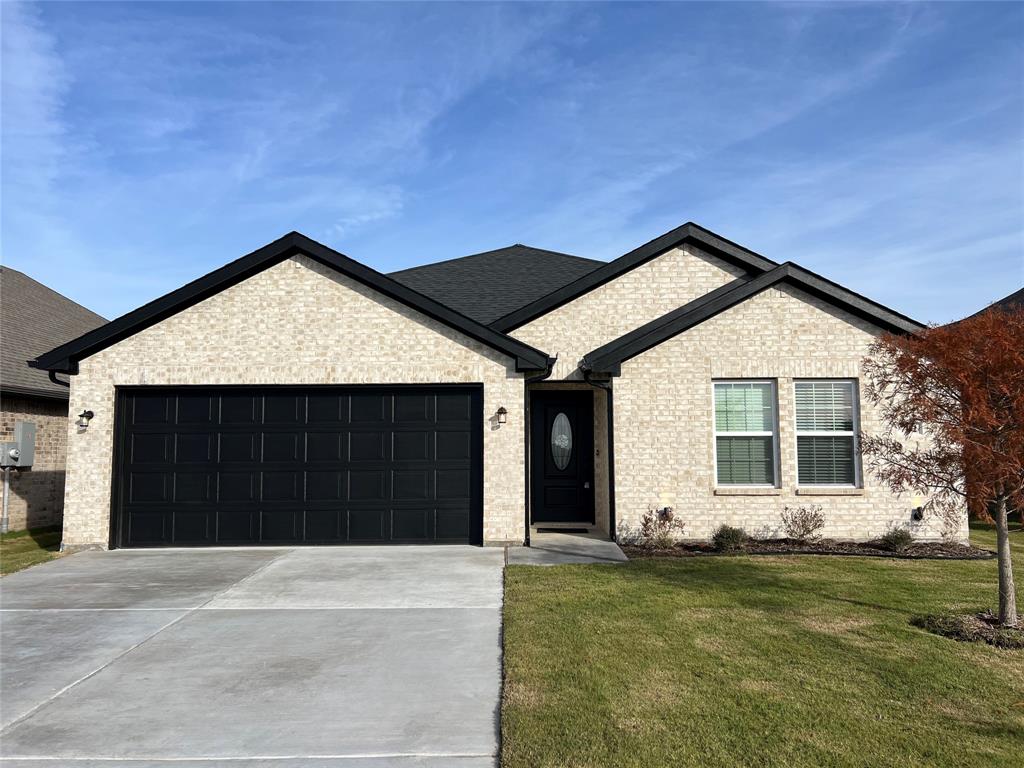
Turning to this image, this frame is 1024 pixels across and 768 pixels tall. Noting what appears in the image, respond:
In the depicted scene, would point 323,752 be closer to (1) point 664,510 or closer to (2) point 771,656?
(2) point 771,656

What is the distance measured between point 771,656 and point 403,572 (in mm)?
5150

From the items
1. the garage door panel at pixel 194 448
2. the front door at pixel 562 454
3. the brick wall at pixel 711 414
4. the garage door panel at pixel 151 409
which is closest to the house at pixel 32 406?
the garage door panel at pixel 151 409

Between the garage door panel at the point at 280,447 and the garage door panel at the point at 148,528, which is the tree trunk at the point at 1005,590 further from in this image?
the garage door panel at the point at 148,528

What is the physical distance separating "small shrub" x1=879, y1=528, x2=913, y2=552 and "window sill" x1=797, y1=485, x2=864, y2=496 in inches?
31.0

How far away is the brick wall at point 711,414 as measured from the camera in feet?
37.2

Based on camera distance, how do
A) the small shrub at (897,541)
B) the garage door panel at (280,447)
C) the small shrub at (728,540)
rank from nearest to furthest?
the small shrub at (728,540)
the small shrub at (897,541)
the garage door panel at (280,447)

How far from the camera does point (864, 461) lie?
1144cm

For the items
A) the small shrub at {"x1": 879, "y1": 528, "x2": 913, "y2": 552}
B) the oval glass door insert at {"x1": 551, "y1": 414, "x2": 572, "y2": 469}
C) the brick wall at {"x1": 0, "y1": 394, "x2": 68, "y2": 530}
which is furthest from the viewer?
the brick wall at {"x1": 0, "y1": 394, "x2": 68, "y2": 530}

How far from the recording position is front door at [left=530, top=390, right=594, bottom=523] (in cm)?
1365

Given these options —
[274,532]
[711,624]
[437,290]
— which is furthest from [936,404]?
[437,290]

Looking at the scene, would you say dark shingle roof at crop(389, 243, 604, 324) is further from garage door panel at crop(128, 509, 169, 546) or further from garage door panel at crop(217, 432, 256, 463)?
garage door panel at crop(128, 509, 169, 546)

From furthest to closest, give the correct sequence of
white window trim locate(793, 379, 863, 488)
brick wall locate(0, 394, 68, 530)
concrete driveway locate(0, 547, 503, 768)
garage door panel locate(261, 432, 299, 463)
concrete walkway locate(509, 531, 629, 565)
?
brick wall locate(0, 394, 68, 530)
garage door panel locate(261, 432, 299, 463)
white window trim locate(793, 379, 863, 488)
concrete walkway locate(509, 531, 629, 565)
concrete driveway locate(0, 547, 503, 768)

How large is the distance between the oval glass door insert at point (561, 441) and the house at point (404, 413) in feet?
6.58

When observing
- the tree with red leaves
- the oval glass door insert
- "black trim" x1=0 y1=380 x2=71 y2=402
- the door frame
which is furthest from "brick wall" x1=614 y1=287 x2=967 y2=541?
"black trim" x1=0 y1=380 x2=71 y2=402
